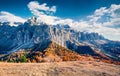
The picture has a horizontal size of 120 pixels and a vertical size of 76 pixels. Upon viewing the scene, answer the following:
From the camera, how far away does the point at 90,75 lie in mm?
44719

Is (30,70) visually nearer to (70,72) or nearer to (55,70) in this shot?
(55,70)

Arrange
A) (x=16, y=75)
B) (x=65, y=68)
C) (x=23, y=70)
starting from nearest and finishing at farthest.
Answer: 1. (x=16, y=75)
2. (x=23, y=70)
3. (x=65, y=68)

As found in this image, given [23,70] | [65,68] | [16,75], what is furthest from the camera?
[65,68]

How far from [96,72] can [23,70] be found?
18172 millimetres

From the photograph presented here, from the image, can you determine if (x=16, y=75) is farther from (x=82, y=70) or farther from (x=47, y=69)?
(x=82, y=70)

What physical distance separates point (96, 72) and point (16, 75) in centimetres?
1947

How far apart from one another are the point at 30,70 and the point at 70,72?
9963mm

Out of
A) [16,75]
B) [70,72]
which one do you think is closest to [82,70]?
[70,72]

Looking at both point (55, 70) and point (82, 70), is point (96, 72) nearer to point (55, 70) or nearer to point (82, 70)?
point (82, 70)

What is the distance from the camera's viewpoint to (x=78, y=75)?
44.6m

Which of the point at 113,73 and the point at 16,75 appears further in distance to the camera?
the point at 113,73

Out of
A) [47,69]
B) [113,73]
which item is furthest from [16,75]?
[113,73]

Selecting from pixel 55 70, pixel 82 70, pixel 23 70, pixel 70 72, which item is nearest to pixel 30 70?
pixel 23 70

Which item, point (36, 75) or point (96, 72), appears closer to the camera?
point (36, 75)
